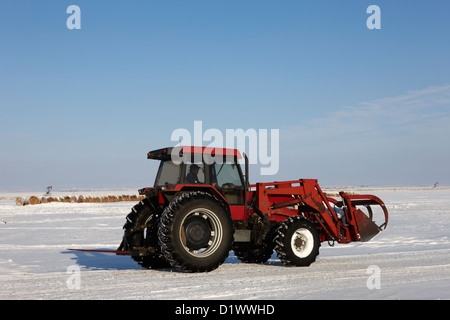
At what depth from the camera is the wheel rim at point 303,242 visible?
10180mm

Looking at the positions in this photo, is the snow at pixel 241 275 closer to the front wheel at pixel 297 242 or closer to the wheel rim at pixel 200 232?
the front wheel at pixel 297 242

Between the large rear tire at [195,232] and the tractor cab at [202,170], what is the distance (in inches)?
18.9

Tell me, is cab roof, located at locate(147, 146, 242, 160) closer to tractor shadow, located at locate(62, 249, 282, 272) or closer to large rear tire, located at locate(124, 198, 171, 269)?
large rear tire, located at locate(124, 198, 171, 269)

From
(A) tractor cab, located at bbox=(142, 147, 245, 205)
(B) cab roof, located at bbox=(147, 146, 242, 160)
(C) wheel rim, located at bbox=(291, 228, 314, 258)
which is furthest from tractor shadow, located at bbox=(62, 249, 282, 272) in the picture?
(B) cab roof, located at bbox=(147, 146, 242, 160)

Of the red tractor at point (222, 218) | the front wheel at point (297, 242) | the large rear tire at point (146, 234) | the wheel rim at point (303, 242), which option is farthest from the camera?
the wheel rim at point (303, 242)

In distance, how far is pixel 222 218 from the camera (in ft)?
30.6

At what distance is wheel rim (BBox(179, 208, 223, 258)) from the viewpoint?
9.20m

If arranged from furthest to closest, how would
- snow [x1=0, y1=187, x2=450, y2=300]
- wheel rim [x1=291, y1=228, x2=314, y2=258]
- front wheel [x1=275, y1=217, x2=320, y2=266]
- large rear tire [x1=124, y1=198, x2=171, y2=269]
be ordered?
wheel rim [x1=291, y1=228, x2=314, y2=258] → front wheel [x1=275, y1=217, x2=320, y2=266] → large rear tire [x1=124, y1=198, x2=171, y2=269] → snow [x1=0, y1=187, x2=450, y2=300]

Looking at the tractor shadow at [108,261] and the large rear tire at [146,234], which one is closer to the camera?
the large rear tire at [146,234]

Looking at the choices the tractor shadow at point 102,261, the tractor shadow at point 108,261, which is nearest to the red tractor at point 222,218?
the tractor shadow at point 108,261

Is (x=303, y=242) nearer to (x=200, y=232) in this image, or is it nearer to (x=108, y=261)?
(x=200, y=232)
